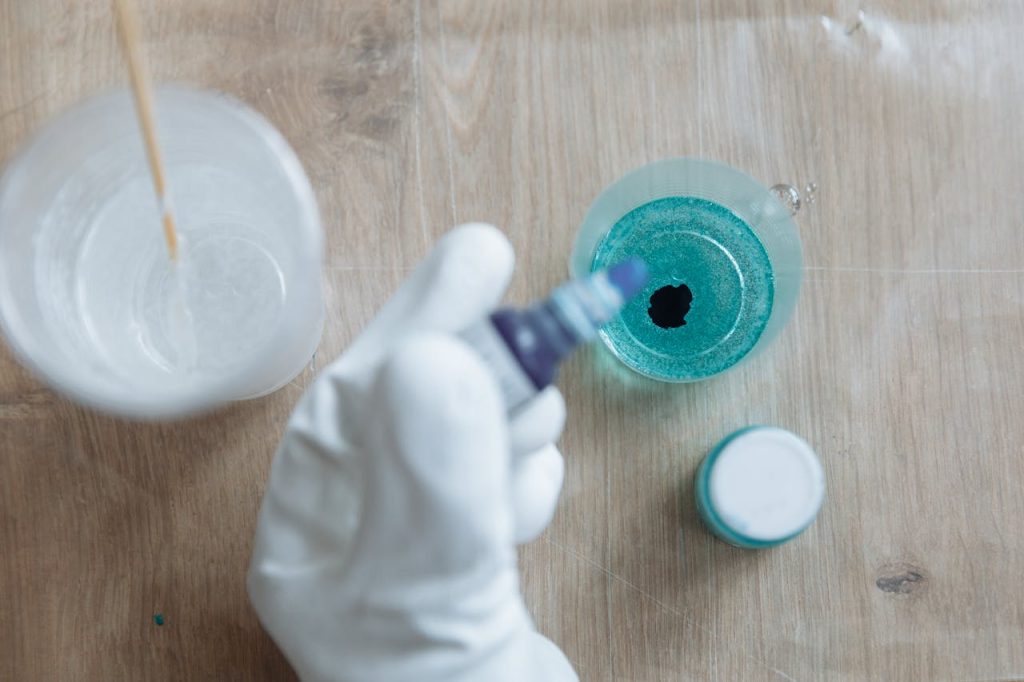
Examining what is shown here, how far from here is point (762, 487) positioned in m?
0.60

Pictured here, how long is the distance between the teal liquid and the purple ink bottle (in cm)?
21

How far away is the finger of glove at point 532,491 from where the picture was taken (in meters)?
0.51

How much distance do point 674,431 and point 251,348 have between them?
0.29m

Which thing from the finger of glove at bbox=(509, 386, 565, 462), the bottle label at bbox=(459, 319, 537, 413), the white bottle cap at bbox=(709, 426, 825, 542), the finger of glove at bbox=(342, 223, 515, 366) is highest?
the finger of glove at bbox=(342, 223, 515, 366)

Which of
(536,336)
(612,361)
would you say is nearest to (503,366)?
(536,336)

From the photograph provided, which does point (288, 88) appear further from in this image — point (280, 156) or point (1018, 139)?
point (1018, 139)

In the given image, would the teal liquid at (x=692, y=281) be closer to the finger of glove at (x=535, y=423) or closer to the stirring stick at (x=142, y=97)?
the finger of glove at (x=535, y=423)

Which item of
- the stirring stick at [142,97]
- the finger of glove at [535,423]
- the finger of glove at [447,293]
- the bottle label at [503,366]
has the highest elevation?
the stirring stick at [142,97]

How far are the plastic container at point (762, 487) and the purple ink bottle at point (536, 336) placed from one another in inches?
8.6

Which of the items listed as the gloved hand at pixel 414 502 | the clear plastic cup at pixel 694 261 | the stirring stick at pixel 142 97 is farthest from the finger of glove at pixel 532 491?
the stirring stick at pixel 142 97

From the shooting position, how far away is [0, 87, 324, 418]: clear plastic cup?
494 millimetres

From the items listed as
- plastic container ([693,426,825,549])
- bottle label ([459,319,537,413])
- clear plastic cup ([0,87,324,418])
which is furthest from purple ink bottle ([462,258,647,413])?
plastic container ([693,426,825,549])

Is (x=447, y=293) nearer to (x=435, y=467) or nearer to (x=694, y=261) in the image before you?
(x=435, y=467)

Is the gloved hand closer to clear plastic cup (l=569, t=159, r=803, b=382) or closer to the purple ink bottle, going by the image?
the purple ink bottle
